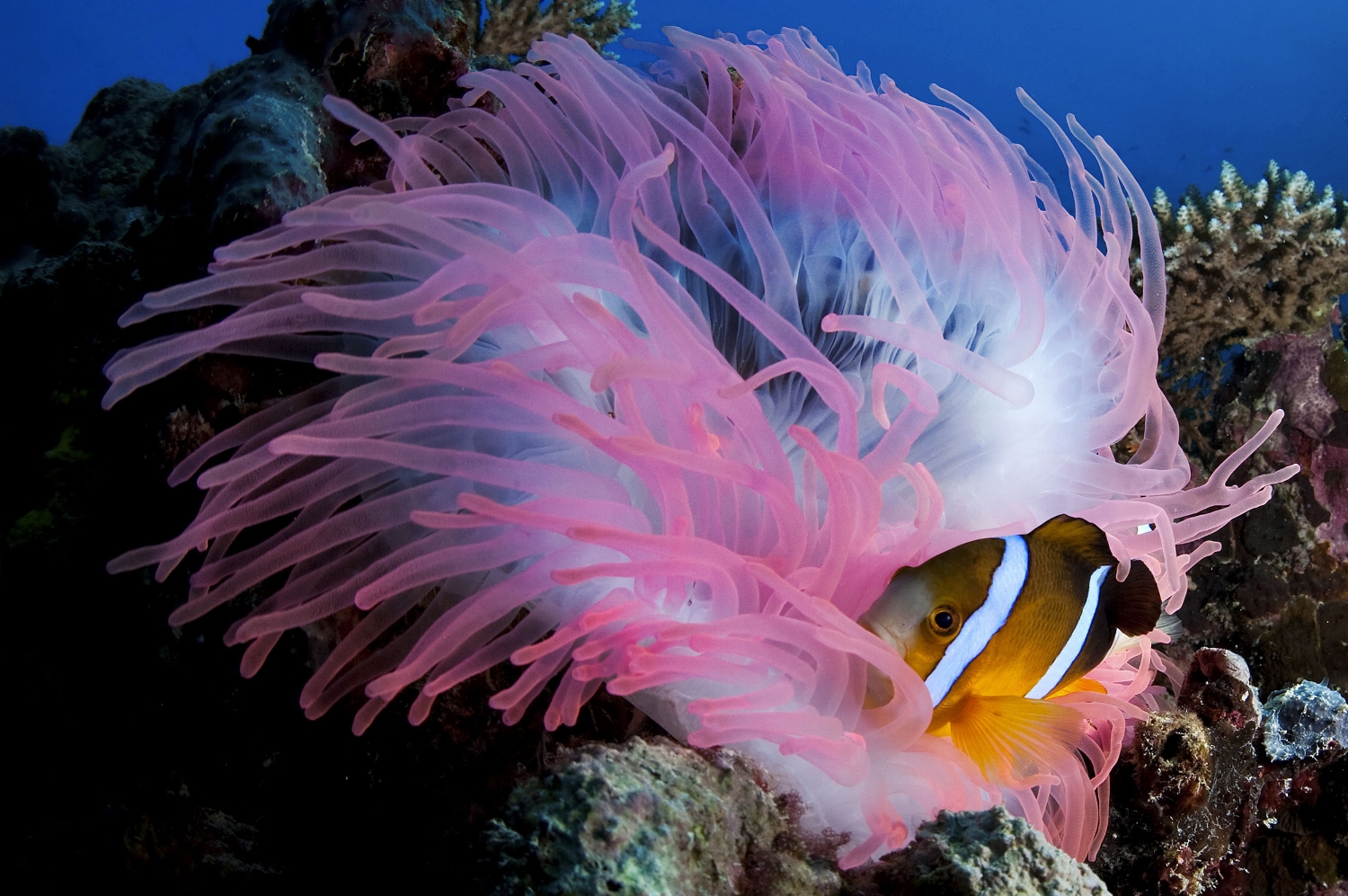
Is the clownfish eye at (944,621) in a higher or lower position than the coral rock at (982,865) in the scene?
higher

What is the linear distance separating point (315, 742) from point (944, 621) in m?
1.09

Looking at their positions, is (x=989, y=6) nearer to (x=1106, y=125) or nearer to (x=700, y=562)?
(x=1106, y=125)

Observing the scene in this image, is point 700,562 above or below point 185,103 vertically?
below

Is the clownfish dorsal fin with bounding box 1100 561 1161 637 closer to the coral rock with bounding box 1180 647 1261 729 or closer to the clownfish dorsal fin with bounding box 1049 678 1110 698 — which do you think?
the clownfish dorsal fin with bounding box 1049 678 1110 698

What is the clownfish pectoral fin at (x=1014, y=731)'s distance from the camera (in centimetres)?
134

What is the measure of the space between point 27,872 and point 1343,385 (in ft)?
14.9

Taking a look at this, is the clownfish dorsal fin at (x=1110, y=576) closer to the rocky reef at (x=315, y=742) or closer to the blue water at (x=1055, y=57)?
the rocky reef at (x=315, y=742)

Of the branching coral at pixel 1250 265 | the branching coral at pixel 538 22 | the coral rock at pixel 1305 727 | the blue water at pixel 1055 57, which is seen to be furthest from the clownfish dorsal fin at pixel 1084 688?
the blue water at pixel 1055 57

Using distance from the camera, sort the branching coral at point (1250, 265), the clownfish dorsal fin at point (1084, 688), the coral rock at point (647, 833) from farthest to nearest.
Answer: the branching coral at point (1250, 265), the clownfish dorsal fin at point (1084, 688), the coral rock at point (647, 833)

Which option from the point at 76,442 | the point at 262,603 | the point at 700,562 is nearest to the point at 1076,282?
the point at 700,562

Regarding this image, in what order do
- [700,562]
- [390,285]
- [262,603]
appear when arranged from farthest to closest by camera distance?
[390,285] → [262,603] → [700,562]

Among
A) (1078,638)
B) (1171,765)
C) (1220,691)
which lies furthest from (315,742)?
(1220,691)

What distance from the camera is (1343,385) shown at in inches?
134

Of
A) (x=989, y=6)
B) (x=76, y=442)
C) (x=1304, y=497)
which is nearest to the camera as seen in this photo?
(x=76, y=442)
